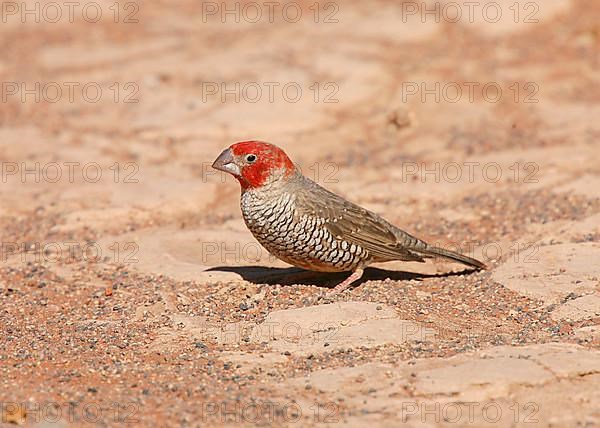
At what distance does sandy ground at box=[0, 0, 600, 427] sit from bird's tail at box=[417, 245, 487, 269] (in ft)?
0.35

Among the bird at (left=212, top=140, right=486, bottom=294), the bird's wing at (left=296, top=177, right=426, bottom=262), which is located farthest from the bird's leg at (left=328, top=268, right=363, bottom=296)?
the bird's wing at (left=296, top=177, right=426, bottom=262)

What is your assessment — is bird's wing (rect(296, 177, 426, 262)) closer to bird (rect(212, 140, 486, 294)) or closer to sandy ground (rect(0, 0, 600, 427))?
bird (rect(212, 140, 486, 294))

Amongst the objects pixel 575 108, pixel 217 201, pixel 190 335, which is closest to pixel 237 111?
pixel 217 201

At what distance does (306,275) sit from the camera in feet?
21.2

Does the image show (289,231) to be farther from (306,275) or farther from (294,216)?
(306,275)

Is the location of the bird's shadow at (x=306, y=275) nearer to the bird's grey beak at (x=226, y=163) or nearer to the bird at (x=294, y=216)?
the bird at (x=294, y=216)

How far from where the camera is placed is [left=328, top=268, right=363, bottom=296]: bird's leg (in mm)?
5922

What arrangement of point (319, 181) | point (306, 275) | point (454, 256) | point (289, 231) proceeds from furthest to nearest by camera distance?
point (319, 181), point (306, 275), point (454, 256), point (289, 231)

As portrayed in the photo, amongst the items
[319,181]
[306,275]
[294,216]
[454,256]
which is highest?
[294,216]

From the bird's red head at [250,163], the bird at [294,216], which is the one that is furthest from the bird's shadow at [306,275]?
the bird's red head at [250,163]

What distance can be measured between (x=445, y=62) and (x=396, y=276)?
14.7ft

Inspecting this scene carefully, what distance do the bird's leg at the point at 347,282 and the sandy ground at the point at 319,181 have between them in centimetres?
7

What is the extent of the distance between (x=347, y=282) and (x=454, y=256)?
2.38ft

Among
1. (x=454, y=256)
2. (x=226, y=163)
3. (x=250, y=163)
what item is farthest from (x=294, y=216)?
(x=454, y=256)
